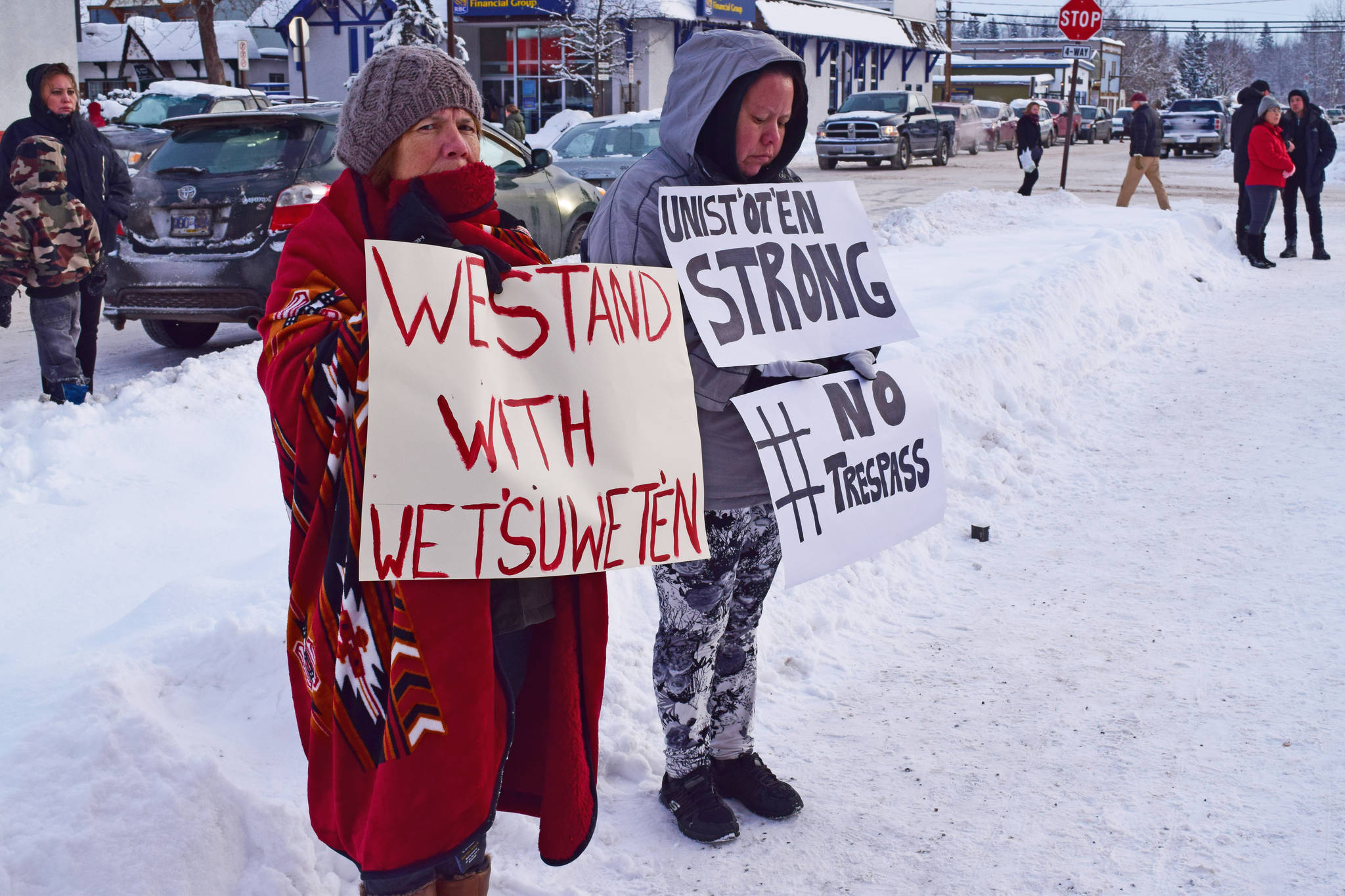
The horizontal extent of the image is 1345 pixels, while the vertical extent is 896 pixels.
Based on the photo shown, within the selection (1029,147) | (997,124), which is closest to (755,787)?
(1029,147)

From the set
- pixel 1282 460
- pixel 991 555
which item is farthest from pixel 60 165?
pixel 1282 460

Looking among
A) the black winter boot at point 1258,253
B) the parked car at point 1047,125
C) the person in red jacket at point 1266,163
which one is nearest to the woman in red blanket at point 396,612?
the person in red jacket at point 1266,163

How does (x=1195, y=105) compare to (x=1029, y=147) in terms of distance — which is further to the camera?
(x=1195, y=105)

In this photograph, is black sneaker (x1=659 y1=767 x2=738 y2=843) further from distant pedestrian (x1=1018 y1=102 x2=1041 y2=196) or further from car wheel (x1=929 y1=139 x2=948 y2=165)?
car wheel (x1=929 y1=139 x2=948 y2=165)

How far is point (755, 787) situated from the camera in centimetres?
305

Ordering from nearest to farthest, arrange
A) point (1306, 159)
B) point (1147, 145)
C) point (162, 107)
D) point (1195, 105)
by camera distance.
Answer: point (1306, 159), point (1147, 145), point (162, 107), point (1195, 105)

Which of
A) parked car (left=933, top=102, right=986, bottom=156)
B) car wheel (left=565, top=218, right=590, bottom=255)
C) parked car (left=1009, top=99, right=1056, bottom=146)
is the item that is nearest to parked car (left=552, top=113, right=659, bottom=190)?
car wheel (left=565, top=218, right=590, bottom=255)

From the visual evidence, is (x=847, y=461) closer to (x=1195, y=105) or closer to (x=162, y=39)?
(x=1195, y=105)

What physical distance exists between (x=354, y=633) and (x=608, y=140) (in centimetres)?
1576

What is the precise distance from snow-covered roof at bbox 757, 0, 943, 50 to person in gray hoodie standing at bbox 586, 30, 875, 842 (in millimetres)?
38816

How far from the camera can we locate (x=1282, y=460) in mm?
6039

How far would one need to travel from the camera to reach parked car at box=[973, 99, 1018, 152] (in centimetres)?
3928

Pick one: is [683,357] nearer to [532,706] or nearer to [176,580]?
[532,706]

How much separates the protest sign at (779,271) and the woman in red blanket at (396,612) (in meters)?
0.56
